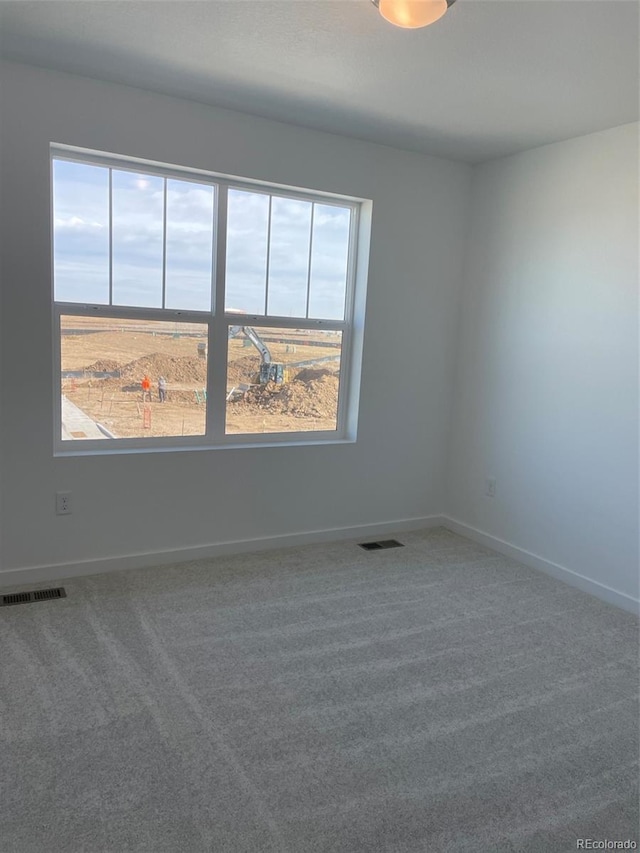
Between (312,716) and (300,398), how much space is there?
2.13 metres

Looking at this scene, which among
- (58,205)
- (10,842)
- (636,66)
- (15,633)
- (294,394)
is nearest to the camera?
(10,842)

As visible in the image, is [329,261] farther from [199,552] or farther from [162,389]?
[199,552]

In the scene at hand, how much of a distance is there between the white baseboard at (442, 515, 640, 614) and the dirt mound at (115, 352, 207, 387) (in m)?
2.14

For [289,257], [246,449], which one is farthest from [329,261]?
[246,449]

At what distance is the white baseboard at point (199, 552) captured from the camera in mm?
3094

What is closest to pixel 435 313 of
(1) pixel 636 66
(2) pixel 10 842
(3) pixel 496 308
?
(3) pixel 496 308

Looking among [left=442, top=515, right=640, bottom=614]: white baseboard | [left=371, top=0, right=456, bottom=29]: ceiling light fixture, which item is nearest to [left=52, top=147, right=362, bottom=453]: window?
[left=442, top=515, right=640, bottom=614]: white baseboard

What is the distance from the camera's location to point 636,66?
94.5 inches

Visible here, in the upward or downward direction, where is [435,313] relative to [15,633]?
upward

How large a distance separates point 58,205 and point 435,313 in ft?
8.07

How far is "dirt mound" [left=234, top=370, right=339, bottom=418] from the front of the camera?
12.2ft

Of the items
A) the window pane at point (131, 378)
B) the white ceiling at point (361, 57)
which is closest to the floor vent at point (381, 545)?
the window pane at point (131, 378)

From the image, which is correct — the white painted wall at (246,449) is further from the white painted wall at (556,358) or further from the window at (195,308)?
the white painted wall at (556,358)

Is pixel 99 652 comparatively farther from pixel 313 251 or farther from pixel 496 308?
pixel 496 308
